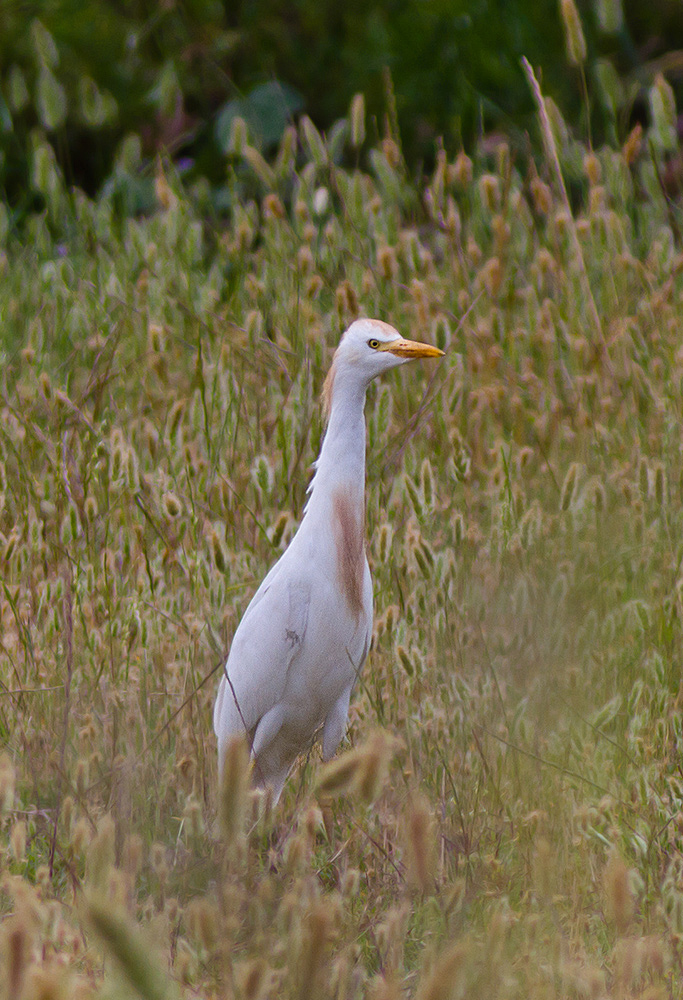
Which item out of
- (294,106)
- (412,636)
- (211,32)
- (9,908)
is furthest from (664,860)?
(211,32)

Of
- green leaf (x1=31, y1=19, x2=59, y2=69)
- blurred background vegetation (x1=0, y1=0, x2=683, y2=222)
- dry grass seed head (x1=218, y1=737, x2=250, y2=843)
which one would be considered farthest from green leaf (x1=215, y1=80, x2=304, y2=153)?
dry grass seed head (x1=218, y1=737, x2=250, y2=843)

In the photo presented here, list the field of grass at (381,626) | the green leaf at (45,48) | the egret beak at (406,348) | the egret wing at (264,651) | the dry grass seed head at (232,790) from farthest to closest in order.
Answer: the green leaf at (45,48), the egret wing at (264,651), the egret beak at (406,348), the field of grass at (381,626), the dry grass seed head at (232,790)

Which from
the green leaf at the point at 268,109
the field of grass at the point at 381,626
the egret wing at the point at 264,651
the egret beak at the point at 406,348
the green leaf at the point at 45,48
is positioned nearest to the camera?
the field of grass at the point at 381,626

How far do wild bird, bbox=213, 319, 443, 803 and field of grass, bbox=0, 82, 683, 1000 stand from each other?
0.08 m

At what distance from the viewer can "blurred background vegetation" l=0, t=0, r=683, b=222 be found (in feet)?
19.7

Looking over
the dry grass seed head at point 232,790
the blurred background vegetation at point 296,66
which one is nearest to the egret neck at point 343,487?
the dry grass seed head at point 232,790

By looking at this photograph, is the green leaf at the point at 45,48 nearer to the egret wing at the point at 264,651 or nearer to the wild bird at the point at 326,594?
the wild bird at the point at 326,594

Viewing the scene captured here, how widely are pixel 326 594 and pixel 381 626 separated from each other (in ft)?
1.35

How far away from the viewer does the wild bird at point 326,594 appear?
87.4 inches

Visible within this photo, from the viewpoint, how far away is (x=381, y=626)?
2611 millimetres

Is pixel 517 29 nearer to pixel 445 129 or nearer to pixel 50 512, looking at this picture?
pixel 445 129

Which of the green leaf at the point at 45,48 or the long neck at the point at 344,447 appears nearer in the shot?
the long neck at the point at 344,447

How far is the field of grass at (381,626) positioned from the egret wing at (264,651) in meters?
0.06

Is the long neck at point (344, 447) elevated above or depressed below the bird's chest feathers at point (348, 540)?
above
